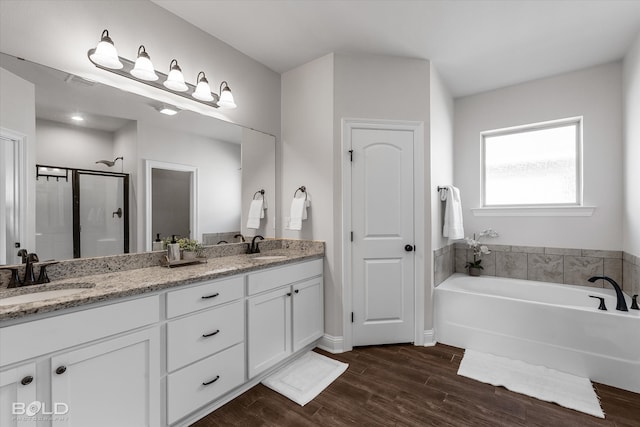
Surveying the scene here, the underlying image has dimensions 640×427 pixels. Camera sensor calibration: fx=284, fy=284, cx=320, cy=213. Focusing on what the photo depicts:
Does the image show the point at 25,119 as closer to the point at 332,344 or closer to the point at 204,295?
the point at 204,295

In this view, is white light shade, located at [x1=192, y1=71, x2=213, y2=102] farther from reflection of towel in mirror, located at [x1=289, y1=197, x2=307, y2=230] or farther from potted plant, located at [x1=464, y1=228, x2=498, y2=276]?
potted plant, located at [x1=464, y1=228, x2=498, y2=276]

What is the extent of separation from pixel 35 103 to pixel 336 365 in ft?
8.79

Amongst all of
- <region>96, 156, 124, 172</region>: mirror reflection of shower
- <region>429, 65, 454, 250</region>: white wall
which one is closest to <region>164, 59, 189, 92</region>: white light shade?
<region>96, 156, 124, 172</region>: mirror reflection of shower

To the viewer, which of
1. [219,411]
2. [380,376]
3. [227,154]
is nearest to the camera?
[219,411]

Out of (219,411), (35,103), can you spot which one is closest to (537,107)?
(219,411)

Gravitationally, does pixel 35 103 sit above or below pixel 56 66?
below

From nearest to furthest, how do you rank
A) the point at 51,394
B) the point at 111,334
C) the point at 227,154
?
the point at 51,394, the point at 111,334, the point at 227,154

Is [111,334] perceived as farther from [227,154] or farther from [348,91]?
[348,91]

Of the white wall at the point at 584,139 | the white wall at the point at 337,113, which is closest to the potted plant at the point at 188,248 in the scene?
the white wall at the point at 337,113

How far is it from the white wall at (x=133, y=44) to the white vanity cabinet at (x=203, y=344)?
58.1 inches

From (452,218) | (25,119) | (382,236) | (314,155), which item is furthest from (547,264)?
(25,119)

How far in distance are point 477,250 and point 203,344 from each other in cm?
315

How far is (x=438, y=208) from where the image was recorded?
2980 millimetres

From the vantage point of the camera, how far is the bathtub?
2.09m
